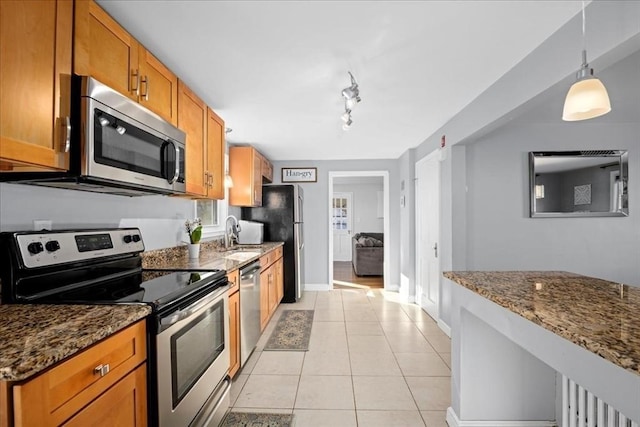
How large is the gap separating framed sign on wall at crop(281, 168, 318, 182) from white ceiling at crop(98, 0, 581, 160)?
232 cm

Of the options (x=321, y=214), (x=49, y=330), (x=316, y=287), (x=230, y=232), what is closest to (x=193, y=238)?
(x=230, y=232)

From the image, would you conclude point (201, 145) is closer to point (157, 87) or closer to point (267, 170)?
point (157, 87)

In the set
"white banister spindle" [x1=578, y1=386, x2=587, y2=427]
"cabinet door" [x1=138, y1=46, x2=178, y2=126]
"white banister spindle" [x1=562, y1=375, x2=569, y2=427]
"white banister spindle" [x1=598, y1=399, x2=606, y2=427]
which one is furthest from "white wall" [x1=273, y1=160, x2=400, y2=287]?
"white banister spindle" [x1=598, y1=399, x2=606, y2=427]

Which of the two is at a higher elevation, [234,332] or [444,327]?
[234,332]

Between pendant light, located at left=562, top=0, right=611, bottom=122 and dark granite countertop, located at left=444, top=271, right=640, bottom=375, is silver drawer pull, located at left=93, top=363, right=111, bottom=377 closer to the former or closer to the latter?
dark granite countertop, located at left=444, top=271, right=640, bottom=375

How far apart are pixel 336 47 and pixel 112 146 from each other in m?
1.32

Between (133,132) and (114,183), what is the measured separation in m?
0.28

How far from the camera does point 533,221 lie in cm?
321

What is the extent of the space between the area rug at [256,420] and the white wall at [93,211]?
4.43ft

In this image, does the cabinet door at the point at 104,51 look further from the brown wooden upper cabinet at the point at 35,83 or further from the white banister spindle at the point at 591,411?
the white banister spindle at the point at 591,411

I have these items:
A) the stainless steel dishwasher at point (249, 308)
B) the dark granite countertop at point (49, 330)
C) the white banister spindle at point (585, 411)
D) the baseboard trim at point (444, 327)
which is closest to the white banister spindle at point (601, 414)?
the white banister spindle at point (585, 411)

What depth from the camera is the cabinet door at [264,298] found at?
128 inches

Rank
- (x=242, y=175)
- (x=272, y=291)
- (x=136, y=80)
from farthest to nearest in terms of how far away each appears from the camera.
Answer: (x=242, y=175), (x=272, y=291), (x=136, y=80)

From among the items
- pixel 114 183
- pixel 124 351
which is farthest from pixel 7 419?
pixel 114 183
